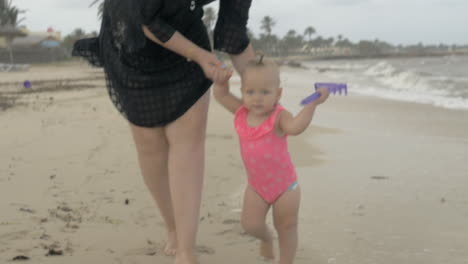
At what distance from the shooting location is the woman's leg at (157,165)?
240cm

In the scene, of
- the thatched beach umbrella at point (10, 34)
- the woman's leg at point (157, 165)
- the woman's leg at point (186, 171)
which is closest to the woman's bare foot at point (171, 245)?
the woman's leg at point (157, 165)

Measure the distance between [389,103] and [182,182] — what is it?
1010cm

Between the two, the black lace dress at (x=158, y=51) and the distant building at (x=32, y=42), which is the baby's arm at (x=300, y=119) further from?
the distant building at (x=32, y=42)

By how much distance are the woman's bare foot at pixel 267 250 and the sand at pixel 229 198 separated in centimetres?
7

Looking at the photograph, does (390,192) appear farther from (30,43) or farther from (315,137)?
(30,43)

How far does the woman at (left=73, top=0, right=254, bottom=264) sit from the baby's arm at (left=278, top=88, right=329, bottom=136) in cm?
39

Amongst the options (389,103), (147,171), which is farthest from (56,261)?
(389,103)

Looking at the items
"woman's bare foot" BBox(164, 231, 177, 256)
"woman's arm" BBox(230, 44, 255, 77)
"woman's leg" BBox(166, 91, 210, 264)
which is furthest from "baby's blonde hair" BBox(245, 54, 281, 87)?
"woman's bare foot" BBox(164, 231, 177, 256)

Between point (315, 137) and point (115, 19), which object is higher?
point (115, 19)

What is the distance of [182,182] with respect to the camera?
237cm

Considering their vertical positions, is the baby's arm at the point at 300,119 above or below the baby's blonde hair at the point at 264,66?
below

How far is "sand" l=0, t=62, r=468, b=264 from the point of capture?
262cm

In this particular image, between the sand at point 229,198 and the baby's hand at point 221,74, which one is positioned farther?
the sand at point 229,198

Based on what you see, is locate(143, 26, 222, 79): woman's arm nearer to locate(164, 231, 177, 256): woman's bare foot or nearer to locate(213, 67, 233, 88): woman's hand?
locate(213, 67, 233, 88): woman's hand
